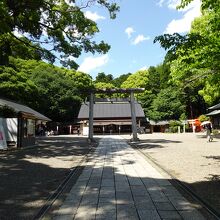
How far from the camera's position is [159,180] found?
916 centimetres

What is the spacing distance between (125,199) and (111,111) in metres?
51.5

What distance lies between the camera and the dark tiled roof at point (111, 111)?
183 ft

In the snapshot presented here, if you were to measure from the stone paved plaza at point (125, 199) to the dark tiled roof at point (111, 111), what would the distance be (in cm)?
4549

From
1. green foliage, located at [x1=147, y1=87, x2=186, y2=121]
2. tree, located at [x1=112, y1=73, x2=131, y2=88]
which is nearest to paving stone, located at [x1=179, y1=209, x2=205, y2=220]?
green foliage, located at [x1=147, y1=87, x2=186, y2=121]

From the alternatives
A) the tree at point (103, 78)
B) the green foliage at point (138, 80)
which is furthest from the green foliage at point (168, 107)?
the tree at point (103, 78)

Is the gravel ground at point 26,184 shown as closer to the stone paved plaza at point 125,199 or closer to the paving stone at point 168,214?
the stone paved plaza at point 125,199

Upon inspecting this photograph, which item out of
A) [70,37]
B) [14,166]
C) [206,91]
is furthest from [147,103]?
[14,166]

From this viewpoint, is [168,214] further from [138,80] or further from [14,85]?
[138,80]

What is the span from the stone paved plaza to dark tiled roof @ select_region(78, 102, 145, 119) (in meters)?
45.5

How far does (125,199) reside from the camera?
6809mm

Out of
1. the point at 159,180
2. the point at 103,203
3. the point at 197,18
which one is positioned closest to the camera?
the point at 103,203

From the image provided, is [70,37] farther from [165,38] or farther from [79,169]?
[165,38]

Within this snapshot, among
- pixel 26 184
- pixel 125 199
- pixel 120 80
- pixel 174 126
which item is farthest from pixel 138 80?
pixel 125 199

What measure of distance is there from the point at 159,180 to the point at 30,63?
54569 millimetres
